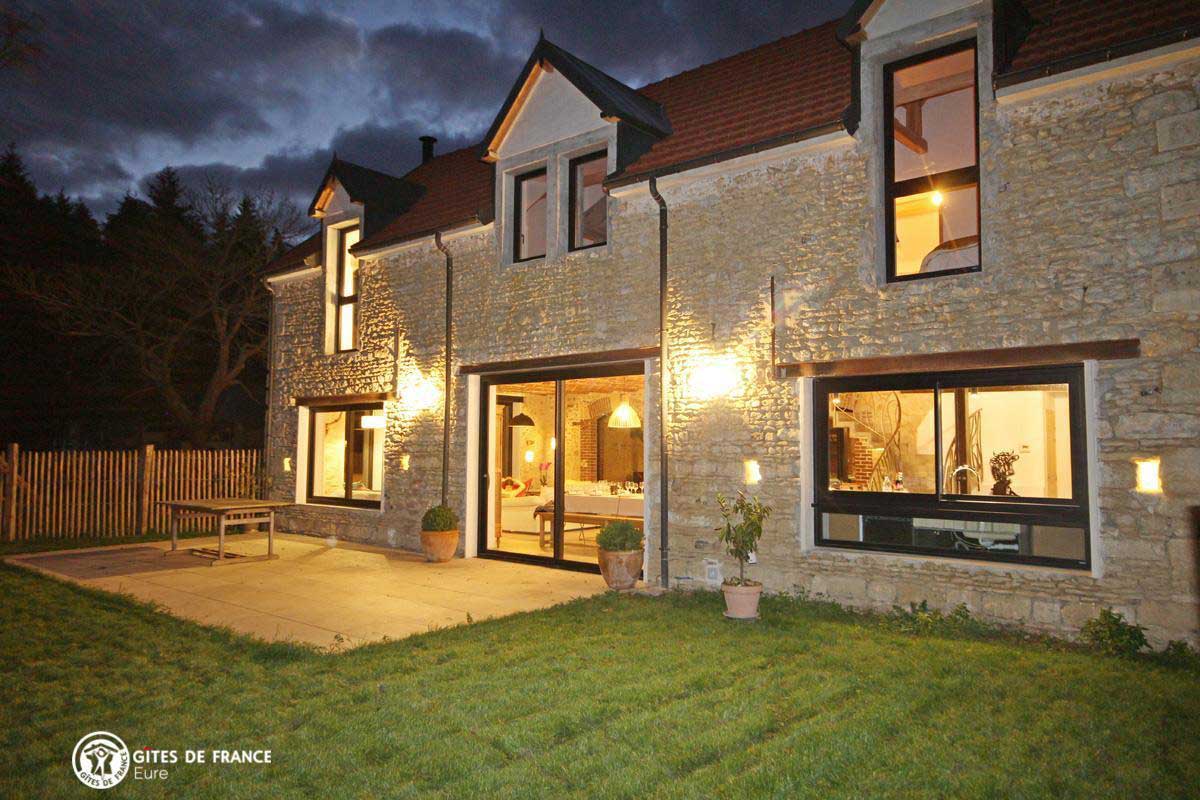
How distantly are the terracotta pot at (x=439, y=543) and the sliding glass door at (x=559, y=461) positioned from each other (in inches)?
24.6

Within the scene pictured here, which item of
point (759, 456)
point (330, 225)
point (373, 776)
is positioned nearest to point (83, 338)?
Answer: point (330, 225)

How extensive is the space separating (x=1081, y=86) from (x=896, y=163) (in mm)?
1687

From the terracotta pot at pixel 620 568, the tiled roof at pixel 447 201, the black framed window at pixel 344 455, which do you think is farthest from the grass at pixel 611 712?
the tiled roof at pixel 447 201

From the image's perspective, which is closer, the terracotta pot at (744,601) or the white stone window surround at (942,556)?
the white stone window surround at (942,556)

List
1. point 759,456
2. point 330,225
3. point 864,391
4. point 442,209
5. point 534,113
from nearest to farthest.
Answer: point 864,391 → point 759,456 → point 534,113 → point 442,209 → point 330,225

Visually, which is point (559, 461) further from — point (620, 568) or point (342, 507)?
point (342, 507)

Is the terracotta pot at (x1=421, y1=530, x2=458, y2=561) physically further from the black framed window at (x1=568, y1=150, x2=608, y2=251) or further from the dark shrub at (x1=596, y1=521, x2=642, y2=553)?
the black framed window at (x1=568, y1=150, x2=608, y2=251)

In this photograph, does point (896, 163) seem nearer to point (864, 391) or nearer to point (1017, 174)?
point (1017, 174)

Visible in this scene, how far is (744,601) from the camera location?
691 centimetres

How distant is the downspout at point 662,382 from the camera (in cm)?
862

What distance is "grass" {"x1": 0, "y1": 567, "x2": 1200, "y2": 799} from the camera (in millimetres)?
3576

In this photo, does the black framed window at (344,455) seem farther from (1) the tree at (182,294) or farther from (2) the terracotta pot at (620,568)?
(1) the tree at (182,294)

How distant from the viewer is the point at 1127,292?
19.8 ft

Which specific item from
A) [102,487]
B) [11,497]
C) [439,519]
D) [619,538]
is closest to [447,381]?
[439,519]
